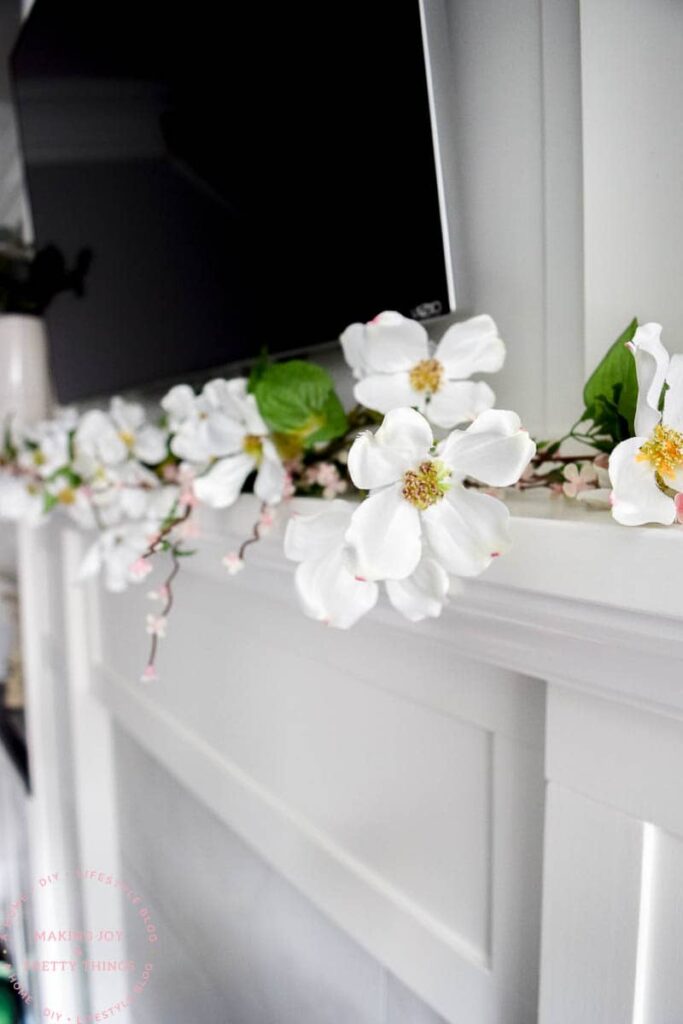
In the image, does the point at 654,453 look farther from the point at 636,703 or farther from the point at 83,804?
the point at 83,804

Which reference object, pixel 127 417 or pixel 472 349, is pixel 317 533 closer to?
pixel 472 349

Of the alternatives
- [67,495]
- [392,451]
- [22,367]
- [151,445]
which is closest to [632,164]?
[392,451]

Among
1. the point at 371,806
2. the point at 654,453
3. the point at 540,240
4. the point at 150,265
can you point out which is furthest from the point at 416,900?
the point at 150,265

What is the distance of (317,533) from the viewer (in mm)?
362

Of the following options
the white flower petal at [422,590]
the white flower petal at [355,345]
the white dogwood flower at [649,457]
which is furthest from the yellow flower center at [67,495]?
the white dogwood flower at [649,457]

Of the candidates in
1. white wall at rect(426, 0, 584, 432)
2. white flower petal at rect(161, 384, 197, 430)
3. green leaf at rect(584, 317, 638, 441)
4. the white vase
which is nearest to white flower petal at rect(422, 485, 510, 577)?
green leaf at rect(584, 317, 638, 441)

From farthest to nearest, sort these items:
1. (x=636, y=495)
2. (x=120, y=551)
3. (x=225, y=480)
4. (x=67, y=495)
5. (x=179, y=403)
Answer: (x=67, y=495) < (x=120, y=551) < (x=179, y=403) < (x=225, y=480) < (x=636, y=495)

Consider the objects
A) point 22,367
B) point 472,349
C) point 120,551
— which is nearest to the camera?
point 472,349

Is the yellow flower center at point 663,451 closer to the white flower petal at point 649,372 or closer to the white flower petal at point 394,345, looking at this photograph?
the white flower petal at point 649,372

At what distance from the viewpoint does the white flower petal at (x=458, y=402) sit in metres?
0.44

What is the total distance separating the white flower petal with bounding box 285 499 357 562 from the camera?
36 cm

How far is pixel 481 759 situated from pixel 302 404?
32cm

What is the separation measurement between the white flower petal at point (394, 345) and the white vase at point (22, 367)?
4.21ft

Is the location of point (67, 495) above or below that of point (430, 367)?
below
